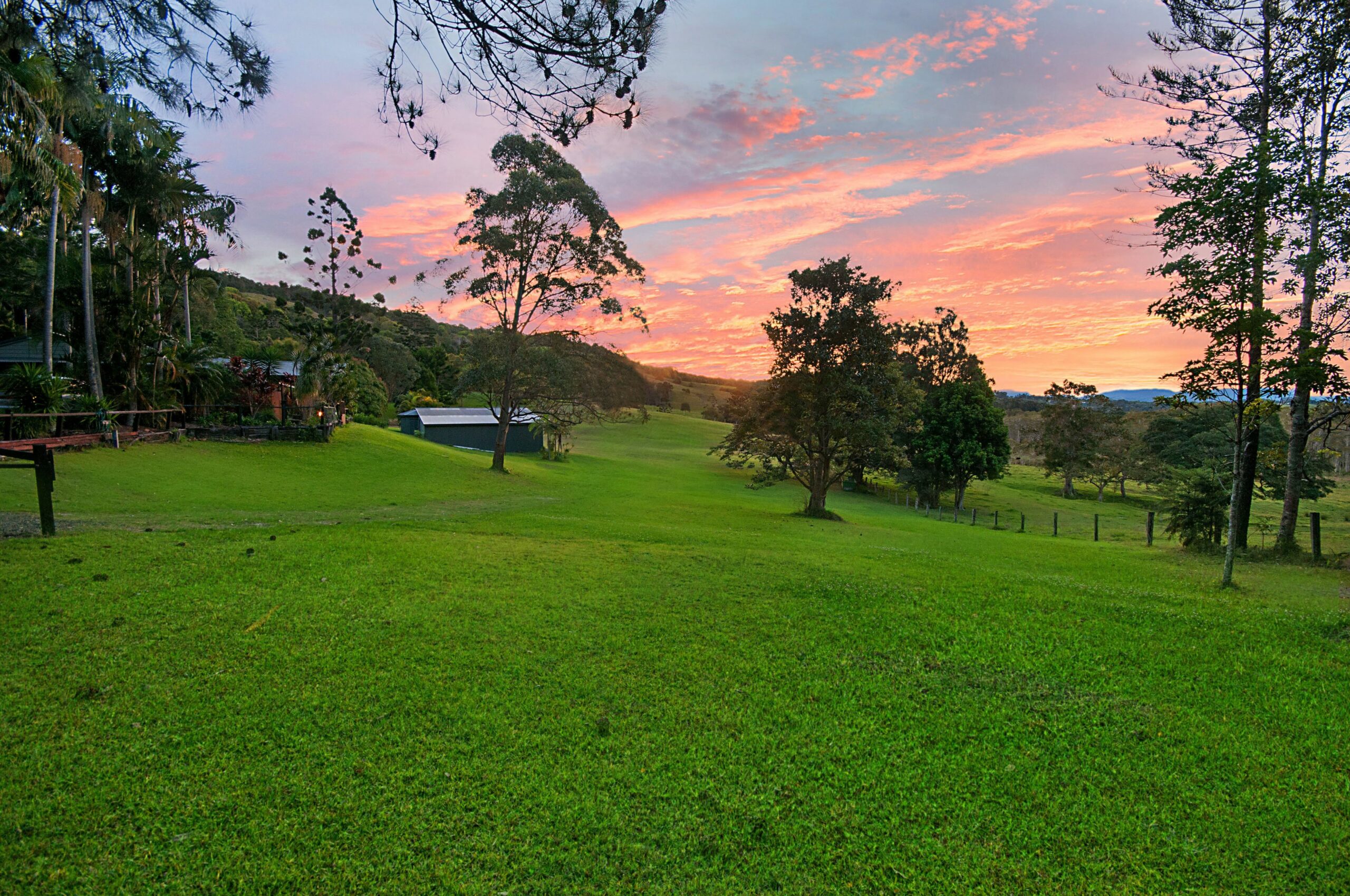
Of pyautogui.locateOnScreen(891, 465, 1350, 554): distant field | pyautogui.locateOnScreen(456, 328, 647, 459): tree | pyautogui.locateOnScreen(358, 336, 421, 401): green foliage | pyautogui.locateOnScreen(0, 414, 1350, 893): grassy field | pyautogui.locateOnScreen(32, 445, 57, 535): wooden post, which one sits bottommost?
pyautogui.locateOnScreen(891, 465, 1350, 554): distant field

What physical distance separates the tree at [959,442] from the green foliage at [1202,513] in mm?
19645

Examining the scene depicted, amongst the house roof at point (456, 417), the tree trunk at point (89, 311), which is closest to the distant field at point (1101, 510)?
the house roof at point (456, 417)

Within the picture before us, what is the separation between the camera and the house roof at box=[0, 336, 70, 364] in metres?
24.1

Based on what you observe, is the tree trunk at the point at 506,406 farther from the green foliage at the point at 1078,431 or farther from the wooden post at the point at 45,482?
the green foliage at the point at 1078,431

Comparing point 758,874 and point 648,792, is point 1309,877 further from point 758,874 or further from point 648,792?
point 648,792

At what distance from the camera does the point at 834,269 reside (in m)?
22.0

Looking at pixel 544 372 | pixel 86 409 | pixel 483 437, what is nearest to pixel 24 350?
pixel 86 409

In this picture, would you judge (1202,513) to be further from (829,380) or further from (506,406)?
(506,406)

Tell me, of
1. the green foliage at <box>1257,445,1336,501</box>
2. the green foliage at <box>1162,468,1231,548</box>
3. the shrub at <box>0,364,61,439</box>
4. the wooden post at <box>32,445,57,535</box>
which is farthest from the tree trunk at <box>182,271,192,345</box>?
the green foliage at <box>1162,468,1231,548</box>

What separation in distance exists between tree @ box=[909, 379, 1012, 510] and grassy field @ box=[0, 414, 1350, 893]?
3053 cm

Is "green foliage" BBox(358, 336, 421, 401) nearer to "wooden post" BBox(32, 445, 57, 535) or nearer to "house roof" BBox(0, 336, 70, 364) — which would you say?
"house roof" BBox(0, 336, 70, 364)

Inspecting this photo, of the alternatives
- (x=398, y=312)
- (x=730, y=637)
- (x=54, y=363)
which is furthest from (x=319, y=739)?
(x=398, y=312)

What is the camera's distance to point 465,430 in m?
48.2

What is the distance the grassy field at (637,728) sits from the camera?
3066 millimetres
